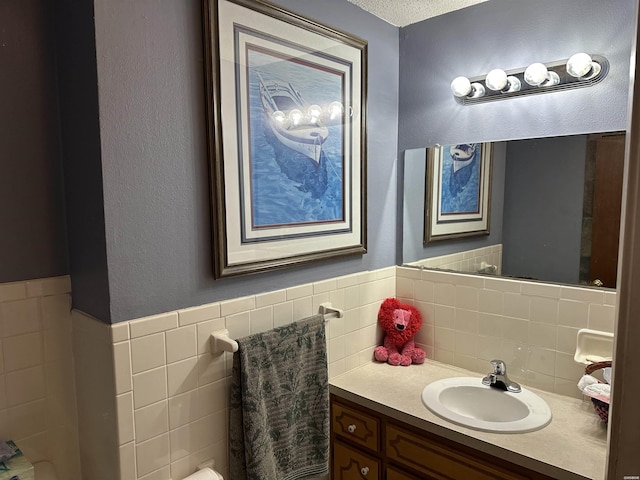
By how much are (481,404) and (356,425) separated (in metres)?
0.50

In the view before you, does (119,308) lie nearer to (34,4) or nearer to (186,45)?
(186,45)

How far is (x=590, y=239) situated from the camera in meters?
1.54

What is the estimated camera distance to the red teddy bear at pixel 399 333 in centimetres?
194

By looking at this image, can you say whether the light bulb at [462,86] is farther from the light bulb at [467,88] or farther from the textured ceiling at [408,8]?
the textured ceiling at [408,8]

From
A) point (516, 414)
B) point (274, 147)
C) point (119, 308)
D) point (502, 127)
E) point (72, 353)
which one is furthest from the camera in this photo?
point (502, 127)

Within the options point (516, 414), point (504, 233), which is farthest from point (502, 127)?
point (516, 414)

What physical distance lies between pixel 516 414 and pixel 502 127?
3.65 ft

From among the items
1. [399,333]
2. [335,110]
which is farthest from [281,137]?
[399,333]

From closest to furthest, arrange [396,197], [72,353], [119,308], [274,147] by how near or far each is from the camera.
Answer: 1. [119,308]
2. [72,353]
3. [274,147]
4. [396,197]

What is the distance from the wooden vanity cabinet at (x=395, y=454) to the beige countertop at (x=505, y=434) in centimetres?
3

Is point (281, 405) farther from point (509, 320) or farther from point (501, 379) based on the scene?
point (509, 320)

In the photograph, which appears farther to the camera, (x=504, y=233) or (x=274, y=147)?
(x=504, y=233)

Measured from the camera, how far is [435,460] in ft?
4.80

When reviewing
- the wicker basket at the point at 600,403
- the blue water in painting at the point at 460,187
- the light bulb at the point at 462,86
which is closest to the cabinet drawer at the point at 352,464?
the wicker basket at the point at 600,403
